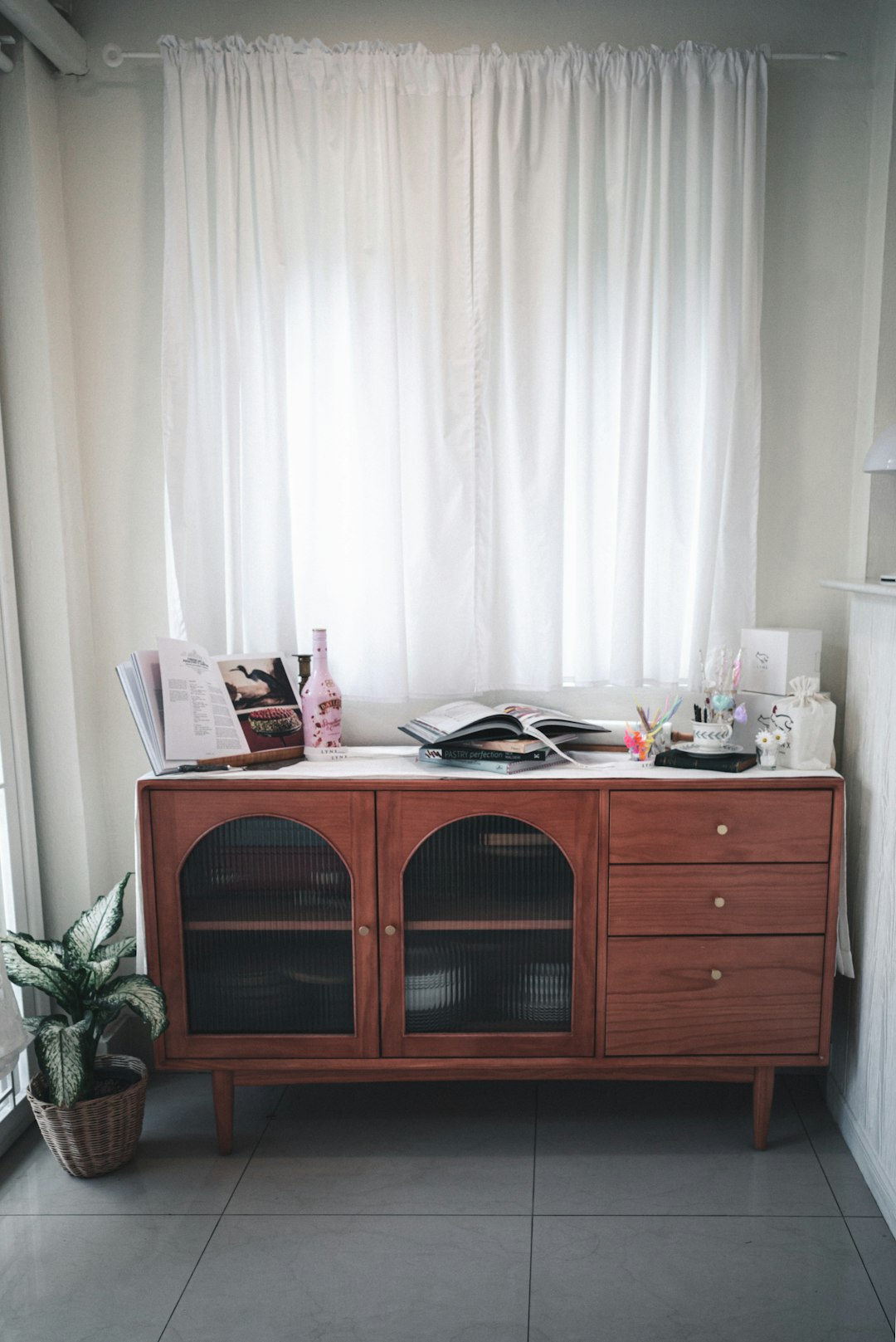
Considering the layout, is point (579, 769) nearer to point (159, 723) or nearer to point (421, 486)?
point (421, 486)

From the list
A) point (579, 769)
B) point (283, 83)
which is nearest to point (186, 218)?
point (283, 83)

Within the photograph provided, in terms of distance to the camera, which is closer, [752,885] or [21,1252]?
[21,1252]

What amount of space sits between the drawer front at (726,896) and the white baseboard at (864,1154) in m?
0.47

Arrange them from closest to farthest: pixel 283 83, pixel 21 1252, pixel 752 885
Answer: pixel 21 1252, pixel 752 885, pixel 283 83

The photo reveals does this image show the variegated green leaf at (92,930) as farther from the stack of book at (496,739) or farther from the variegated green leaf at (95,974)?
the stack of book at (496,739)

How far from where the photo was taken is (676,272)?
2.25 metres

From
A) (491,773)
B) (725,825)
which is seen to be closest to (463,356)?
(491,773)

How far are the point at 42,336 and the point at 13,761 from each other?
3.21 feet

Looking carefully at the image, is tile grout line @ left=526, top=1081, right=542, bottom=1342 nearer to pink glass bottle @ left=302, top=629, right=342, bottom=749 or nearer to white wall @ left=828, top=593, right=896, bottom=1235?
white wall @ left=828, top=593, right=896, bottom=1235

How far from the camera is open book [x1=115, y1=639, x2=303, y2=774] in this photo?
2.11m

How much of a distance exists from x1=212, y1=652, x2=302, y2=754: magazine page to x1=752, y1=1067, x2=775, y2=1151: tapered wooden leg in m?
1.25

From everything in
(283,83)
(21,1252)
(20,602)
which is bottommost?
(21,1252)

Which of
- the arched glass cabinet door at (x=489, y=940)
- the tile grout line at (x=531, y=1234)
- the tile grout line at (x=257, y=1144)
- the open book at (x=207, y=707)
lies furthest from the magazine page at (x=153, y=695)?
the tile grout line at (x=531, y=1234)

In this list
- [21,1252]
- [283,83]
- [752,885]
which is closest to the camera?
[21,1252]
